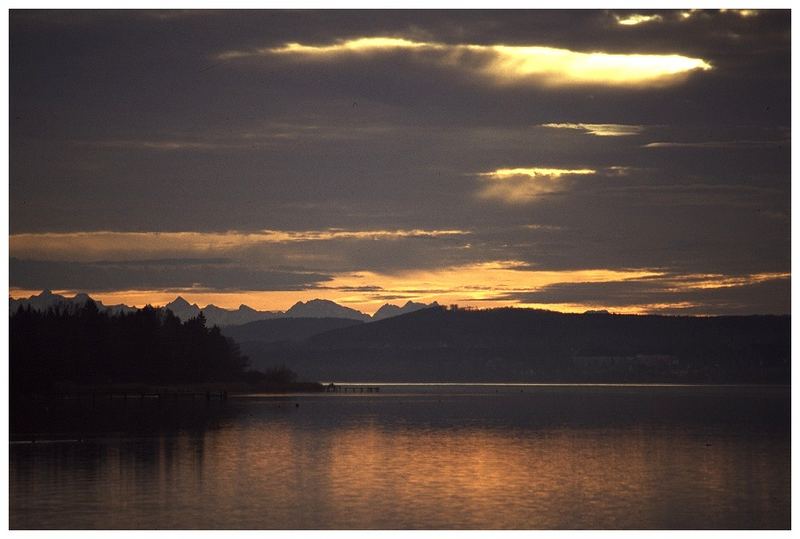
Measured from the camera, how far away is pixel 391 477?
61.7m

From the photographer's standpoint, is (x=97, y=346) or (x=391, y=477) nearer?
(x=391, y=477)

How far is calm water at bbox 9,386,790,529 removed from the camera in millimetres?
47656

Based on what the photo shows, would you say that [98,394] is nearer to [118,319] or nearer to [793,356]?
[118,319]

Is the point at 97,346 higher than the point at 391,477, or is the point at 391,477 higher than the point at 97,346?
the point at 97,346

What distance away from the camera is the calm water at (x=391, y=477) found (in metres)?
47.7

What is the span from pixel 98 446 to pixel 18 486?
900 inches

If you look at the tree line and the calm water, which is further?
the tree line

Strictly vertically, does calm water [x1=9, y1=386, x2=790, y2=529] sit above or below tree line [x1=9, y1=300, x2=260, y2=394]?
below

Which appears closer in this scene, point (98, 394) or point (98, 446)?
point (98, 446)

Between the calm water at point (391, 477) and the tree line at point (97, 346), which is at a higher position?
the tree line at point (97, 346)

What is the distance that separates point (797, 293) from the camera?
4753cm

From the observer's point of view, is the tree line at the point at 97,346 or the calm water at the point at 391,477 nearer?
the calm water at the point at 391,477

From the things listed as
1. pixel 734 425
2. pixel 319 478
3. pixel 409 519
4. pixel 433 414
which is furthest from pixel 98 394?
pixel 409 519
